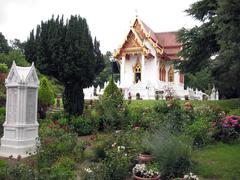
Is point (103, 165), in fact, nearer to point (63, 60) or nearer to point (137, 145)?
point (137, 145)

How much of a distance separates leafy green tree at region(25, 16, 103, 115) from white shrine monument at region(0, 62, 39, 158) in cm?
386

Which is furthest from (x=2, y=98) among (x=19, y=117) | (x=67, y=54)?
(x=19, y=117)

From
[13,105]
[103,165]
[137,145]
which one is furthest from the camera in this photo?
[13,105]

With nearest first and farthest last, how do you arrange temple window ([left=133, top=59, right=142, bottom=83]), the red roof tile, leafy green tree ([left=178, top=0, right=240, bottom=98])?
leafy green tree ([left=178, top=0, right=240, bottom=98]) < temple window ([left=133, top=59, right=142, bottom=83]) < the red roof tile

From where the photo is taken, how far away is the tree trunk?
1469 cm

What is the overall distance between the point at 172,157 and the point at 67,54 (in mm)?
8969

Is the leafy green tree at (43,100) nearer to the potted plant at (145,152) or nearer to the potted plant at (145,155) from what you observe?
the potted plant at (145,152)

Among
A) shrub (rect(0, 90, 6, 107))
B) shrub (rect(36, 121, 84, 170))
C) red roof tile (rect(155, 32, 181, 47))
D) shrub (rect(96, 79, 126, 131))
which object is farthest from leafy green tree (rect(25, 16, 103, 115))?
red roof tile (rect(155, 32, 181, 47))

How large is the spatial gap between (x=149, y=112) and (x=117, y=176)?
8494 millimetres

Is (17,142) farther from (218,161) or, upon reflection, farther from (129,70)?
(129,70)

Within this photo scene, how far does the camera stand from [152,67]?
31.8 metres

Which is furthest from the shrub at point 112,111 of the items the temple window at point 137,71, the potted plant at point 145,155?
the temple window at point 137,71

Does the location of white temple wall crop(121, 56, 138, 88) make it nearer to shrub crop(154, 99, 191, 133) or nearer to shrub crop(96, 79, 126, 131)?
shrub crop(96, 79, 126, 131)

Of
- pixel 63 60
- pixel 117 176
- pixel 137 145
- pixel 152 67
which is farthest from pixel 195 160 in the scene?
pixel 152 67
